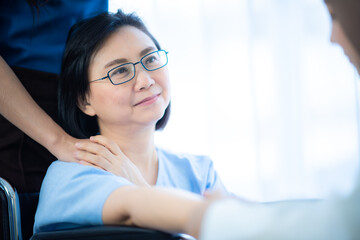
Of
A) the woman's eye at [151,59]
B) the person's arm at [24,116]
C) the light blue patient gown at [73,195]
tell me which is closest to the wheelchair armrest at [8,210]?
the light blue patient gown at [73,195]

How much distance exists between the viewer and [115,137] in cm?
130

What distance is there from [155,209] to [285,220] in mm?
272

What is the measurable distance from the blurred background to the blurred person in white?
4.01 ft

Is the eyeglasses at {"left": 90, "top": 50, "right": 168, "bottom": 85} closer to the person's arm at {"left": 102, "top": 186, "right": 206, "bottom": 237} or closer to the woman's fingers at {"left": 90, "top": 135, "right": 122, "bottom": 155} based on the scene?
the woman's fingers at {"left": 90, "top": 135, "right": 122, "bottom": 155}

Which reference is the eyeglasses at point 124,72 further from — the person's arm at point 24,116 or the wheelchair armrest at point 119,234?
the wheelchair armrest at point 119,234

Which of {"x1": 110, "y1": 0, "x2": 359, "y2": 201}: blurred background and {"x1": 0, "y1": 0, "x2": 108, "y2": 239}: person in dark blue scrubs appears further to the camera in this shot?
{"x1": 110, "y1": 0, "x2": 359, "y2": 201}: blurred background

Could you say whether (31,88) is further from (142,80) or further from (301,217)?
(301,217)

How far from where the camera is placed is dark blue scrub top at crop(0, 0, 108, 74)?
1.28 m

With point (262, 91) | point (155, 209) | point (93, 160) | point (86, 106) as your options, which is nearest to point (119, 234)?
point (155, 209)

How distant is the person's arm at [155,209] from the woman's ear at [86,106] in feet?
1.55

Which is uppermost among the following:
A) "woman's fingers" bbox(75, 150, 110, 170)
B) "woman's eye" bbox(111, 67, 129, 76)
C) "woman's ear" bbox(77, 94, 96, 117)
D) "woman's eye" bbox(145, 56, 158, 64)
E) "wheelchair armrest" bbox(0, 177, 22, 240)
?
"woman's eye" bbox(145, 56, 158, 64)

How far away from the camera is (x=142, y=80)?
1188 mm

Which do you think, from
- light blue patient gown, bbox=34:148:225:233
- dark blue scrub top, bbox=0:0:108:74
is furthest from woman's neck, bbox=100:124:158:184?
dark blue scrub top, bbox=0:0:108:74

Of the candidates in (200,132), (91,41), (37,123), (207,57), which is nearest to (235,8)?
(207,57)
